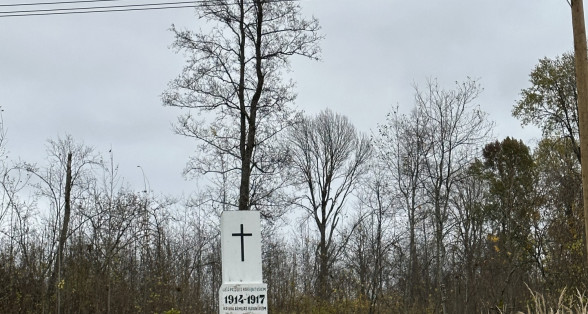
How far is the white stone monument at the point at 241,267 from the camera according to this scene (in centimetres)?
780

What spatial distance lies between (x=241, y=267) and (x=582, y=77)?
557cm

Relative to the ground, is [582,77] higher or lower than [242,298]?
higher

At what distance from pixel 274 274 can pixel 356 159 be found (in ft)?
55.9

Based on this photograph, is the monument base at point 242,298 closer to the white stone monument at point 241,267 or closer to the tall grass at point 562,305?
the white stone monument at point 241,267

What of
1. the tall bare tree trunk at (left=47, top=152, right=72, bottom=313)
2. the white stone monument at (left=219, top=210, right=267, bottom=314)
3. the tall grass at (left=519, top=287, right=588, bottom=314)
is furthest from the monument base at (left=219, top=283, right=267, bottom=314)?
the tall bare tree trunk at (left=47, top=152, right=72, bottom=313)

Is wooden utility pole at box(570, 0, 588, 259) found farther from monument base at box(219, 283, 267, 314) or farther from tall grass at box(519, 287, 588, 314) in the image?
monument base at box(219, 283, 267, 314)

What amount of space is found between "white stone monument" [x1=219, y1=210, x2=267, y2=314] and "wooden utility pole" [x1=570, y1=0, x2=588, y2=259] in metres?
4.90

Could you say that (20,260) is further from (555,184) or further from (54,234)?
(555,184)

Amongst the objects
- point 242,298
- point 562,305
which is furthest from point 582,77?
point 242,298

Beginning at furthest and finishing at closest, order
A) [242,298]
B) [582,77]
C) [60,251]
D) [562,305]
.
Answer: [60,251], [582,77], [562,305], [242,298]

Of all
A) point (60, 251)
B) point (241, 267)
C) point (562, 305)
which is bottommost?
point (562, 305)

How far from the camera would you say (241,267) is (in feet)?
25.9

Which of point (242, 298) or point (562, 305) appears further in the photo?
Answer: point (562, 305)

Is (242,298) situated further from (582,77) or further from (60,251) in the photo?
(60,251)
